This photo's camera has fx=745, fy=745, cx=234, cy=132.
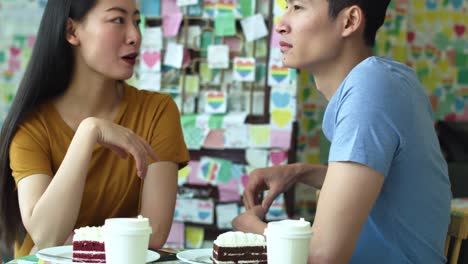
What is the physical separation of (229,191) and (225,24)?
1.09m

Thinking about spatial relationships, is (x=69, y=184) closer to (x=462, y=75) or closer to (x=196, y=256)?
(x=196, y=256)

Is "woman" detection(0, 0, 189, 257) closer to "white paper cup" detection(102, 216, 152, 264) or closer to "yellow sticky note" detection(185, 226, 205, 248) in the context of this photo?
"white paper cup" detection(102, 216, 152, 264)

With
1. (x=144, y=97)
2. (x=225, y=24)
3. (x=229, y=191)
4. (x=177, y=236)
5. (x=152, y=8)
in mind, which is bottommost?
(x=177, y=236)

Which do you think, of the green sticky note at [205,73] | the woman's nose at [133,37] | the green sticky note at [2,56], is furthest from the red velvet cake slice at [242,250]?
the green sticky note at [2,56]

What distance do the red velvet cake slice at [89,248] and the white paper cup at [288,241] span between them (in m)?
0.37

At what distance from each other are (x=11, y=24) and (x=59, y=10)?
12.0ft

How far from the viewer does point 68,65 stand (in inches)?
86.5

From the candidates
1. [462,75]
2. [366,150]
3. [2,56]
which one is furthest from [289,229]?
[462,75]

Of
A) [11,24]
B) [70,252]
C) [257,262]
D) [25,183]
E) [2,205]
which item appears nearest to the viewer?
[257,262]

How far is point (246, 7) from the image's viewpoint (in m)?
4.83

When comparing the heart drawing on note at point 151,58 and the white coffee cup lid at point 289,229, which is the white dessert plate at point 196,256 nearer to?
the white coffee cup lid at point 289,229

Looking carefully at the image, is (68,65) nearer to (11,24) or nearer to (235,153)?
(235,153)

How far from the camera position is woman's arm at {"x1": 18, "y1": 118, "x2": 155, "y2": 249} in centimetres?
177

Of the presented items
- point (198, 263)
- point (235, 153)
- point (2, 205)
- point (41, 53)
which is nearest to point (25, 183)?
point (2, 205)
